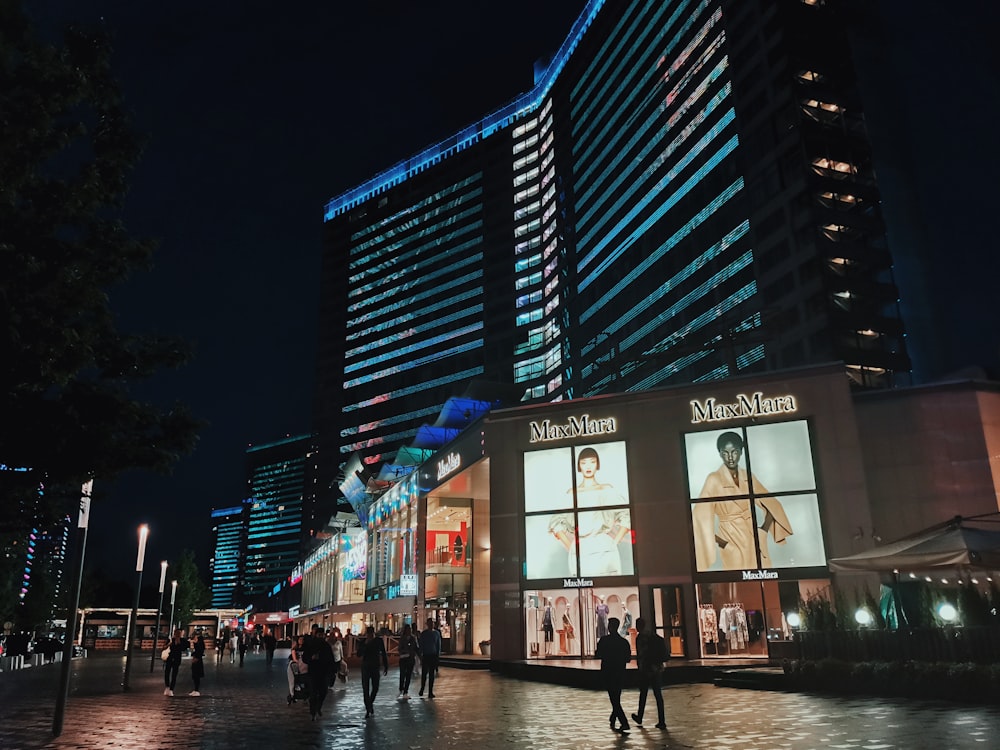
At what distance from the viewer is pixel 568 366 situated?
351ft

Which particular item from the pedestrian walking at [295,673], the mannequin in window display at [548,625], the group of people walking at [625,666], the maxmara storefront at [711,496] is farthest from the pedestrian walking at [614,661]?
the mannequin in window display at [548,625]

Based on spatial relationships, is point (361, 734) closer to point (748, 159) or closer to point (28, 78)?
point (28, 78)

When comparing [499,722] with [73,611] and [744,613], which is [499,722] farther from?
[744,613]

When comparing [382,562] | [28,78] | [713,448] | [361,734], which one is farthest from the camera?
[382,562]

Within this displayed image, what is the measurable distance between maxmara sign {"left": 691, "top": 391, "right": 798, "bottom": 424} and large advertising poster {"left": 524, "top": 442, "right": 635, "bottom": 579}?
3019 millimetres

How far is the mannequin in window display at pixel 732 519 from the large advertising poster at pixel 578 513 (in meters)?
2.54

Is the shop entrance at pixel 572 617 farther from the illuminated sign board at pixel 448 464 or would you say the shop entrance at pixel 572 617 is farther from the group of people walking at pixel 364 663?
the group of people walking at pixel 364 663

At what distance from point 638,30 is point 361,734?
336ft

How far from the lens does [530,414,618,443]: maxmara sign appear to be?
1090 inches

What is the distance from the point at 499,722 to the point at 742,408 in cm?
1645

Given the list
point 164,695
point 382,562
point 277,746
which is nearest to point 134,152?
point 277,746

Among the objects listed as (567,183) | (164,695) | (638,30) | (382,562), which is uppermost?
(638,30)

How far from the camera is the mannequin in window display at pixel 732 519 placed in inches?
984

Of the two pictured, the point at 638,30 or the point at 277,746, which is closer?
the point at 277,746
